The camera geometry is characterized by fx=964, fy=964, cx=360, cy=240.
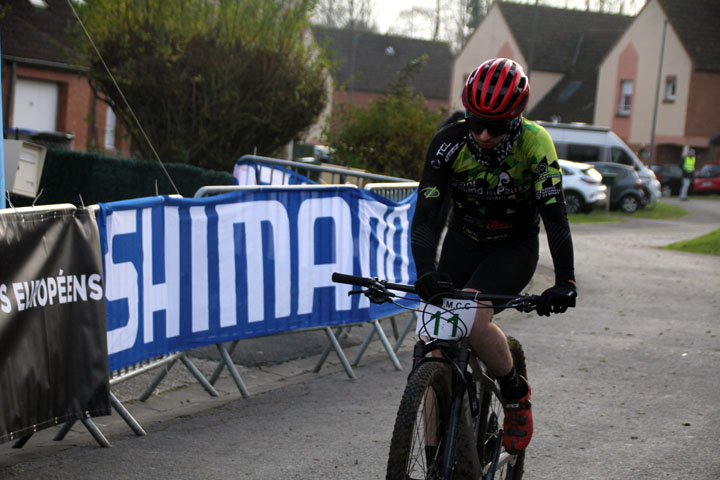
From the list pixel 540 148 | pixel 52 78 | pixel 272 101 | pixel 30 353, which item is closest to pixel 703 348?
pixel 540 148

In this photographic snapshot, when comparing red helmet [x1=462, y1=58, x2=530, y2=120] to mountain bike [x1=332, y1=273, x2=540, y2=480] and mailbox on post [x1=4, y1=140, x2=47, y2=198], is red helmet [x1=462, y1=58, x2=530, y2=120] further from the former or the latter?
mailbox on post [x1=4, y1=140, x2=47, y2=198]

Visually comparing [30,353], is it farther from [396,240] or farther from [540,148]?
[396,240]

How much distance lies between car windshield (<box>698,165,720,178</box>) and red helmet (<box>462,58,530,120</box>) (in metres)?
45.6

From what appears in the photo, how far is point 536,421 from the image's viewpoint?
6484mm

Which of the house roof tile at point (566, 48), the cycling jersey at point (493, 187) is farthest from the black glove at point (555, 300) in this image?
the house roof tile at point (566, 48)

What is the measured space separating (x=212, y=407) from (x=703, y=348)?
5.00m

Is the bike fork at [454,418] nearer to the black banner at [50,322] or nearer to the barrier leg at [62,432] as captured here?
the black banner at [50,322]

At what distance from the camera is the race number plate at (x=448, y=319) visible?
3.97 metres

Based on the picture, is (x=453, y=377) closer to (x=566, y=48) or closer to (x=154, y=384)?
(x=154, y=384)

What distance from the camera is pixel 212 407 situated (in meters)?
6.77

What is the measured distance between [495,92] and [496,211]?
68 centimetres

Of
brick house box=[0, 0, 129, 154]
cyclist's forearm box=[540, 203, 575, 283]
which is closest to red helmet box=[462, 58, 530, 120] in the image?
cyclist's forearm box=[540, 203, 575, 283]

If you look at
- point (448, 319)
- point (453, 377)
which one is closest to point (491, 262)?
point (448, 319)

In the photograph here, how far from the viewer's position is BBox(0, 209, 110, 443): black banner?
4.88m
